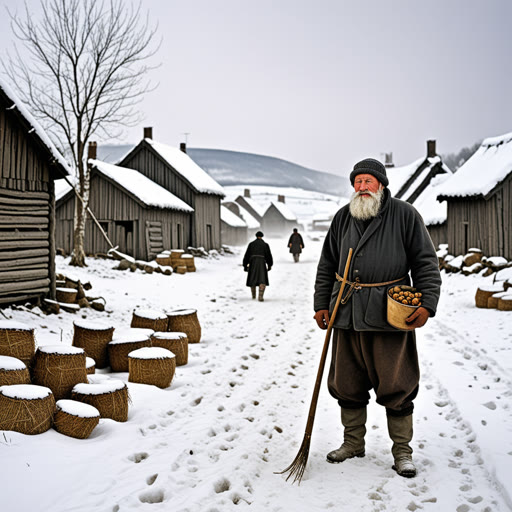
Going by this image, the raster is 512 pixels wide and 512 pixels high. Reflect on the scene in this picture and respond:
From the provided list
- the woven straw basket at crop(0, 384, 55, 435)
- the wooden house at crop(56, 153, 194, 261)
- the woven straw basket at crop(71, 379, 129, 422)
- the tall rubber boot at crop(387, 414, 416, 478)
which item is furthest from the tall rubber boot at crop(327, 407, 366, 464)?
the wooden house at crop(56, 153, 194, 261)

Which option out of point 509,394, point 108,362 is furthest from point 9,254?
point 509,394

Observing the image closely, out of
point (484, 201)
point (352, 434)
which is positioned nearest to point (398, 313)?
point (352, 434)

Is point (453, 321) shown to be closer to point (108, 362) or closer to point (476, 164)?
point (108, 362)

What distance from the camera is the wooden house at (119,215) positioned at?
20.9 meters

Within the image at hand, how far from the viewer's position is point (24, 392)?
12.4 ft

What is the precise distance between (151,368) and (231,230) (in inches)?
1528

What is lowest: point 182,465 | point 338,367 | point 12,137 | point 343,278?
point 182,465

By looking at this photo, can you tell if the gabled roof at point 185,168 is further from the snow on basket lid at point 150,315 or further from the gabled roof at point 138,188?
the snow on basket lid at point 150,315

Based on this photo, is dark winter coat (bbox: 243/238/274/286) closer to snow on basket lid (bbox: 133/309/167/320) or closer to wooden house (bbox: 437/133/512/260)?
snow on basket lid (bbox: 133/309/167/320)

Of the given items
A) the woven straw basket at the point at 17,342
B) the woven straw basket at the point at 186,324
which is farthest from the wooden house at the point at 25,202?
the woven straw basket at the point at 17,342

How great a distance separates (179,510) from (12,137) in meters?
7.76

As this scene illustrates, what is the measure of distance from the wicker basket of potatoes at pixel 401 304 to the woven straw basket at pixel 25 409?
8.93 feet

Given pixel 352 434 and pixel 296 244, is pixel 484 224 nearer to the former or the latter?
pixel 296 244

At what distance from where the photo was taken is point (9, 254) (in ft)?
28.3
